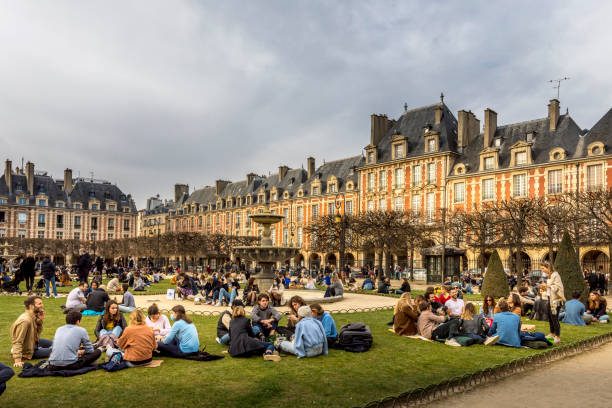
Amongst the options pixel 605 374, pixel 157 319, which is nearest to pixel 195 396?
pixel 157 319

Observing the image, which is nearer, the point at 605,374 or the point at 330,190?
the point at 605,374

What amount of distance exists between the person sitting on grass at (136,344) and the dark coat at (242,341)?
4.07 feet

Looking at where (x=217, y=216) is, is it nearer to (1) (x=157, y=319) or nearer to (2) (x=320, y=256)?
(2) (x=320, y=256)

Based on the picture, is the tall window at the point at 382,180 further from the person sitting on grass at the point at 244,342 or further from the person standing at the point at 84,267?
the person sitting on grass at the point at 244,342

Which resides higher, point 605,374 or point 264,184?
point 264,184

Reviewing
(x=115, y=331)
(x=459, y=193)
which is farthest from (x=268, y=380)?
(x=459, y=193)

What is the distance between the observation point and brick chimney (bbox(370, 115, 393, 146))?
4366cm

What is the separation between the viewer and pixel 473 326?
30.7 ft

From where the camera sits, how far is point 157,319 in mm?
8297

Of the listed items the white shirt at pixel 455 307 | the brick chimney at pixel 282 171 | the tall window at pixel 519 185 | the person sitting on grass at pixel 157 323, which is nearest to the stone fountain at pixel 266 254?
the white shirt at pixel 455 307

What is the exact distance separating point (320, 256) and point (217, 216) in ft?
64.7

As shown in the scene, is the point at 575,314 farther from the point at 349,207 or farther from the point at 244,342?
the point at 349,207

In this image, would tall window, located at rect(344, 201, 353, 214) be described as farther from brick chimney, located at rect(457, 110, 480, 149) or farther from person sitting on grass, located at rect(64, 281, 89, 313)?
person sitting on grass, located at rect(64, 281, 89, 313)

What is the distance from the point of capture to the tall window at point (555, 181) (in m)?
31.3
